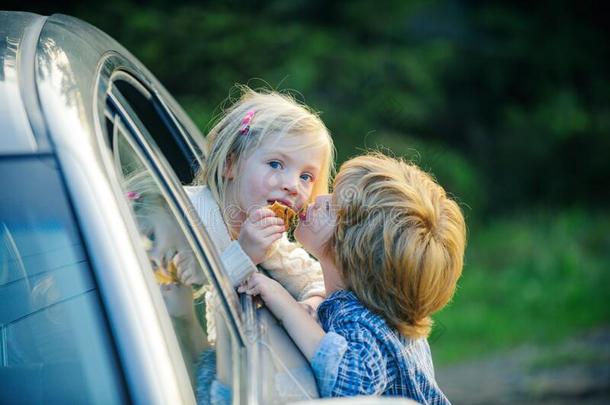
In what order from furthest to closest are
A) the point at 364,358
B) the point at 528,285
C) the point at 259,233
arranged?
the point at 528,285 < the point at 259,233 < the point at 364,358

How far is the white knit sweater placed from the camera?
7.82 ft

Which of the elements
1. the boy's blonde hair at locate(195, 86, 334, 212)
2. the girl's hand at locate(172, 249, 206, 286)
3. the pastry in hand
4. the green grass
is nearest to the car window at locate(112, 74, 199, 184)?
the boy's blonde hair at locate(195, 86, 334, 212)

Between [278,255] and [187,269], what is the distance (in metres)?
0.70

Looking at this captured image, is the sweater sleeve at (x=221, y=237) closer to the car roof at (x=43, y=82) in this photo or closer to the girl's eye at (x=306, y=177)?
the girl's eye at (x=306, y=177)

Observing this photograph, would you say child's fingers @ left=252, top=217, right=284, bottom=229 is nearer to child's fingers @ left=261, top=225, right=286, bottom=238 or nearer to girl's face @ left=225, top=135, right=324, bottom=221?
child's fingers @ left=261, top=225, right=286, bottom=238

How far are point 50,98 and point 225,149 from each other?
40.8 inches

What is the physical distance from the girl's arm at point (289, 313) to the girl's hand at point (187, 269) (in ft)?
0.78

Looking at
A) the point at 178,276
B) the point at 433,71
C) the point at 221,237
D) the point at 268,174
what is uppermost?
the point at 433,71

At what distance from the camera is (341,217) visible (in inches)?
92.6

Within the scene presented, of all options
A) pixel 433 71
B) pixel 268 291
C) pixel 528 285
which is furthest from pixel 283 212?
pixel 433 71

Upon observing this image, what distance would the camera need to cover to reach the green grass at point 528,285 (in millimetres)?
7410

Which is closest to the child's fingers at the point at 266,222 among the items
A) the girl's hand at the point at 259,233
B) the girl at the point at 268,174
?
the girl's hand at the point at 259,233

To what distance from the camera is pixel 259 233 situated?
7.34 feet

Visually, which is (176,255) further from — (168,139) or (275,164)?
(168,139)
